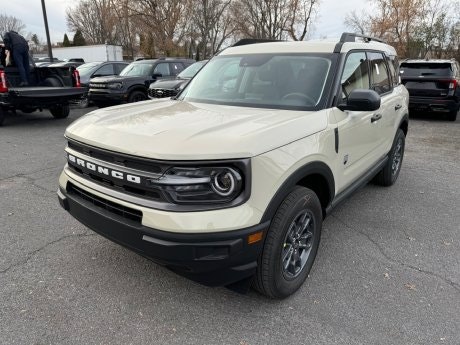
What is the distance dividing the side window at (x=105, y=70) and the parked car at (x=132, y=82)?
5.94 ft

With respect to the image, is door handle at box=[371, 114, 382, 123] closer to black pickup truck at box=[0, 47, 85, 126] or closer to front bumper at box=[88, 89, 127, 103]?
black pickup truck at box=[0, 47, 85, 126]

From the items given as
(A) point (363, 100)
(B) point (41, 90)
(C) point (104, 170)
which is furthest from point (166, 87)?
(C) point (104, 170)

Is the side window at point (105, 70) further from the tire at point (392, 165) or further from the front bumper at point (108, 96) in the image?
the tire at point (392, 165)

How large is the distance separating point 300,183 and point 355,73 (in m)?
1.46

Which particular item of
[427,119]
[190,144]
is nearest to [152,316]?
[190,144]

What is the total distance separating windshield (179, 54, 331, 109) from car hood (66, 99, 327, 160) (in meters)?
0.23

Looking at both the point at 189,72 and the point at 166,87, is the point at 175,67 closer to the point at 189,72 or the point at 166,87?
the point at 189,72

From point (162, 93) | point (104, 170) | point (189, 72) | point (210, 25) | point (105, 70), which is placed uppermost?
point (210, 25)

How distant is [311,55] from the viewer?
136 inches

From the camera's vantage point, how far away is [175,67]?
12875 mm

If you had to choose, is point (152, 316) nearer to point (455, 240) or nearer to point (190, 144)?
point (190, 144)

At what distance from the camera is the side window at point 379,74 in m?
4.12

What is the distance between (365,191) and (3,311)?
428cm

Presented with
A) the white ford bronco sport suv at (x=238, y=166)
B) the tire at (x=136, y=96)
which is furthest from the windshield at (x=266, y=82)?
the tire at (x=136, y=96)
